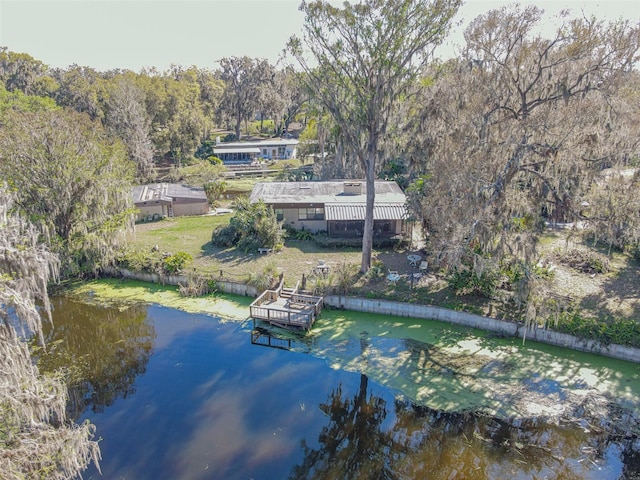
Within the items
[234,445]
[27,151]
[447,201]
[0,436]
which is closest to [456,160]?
[447,201]

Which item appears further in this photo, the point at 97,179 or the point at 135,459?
the point at 97,179

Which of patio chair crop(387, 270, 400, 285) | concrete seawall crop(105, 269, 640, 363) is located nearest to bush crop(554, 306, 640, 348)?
concrete seawall crop(105, 269, 640, 363)

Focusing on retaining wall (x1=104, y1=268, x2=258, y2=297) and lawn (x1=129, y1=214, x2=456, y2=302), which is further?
retaining wall (x1=104, y1=268, x2=258, y2=297)

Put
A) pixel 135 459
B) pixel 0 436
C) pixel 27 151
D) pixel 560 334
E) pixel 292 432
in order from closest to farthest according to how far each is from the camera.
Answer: pixel 0 436, pixel 135 459, pixel 292 432, pixel 560 334, pixel 27 151

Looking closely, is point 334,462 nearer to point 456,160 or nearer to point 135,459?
point 135,459

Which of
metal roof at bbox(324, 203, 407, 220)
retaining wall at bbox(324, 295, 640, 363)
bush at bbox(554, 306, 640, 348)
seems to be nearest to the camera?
bush at bbox(554, 306, 640, 348)

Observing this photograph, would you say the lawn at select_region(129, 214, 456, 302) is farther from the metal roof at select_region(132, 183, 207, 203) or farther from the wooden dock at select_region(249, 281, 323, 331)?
the metal roof at select_region(132, 183, 207, 203)

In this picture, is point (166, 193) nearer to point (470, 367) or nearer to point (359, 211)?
point (359, 211)
